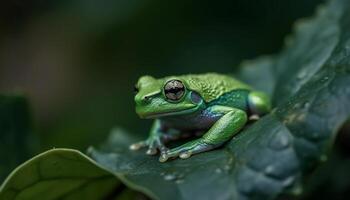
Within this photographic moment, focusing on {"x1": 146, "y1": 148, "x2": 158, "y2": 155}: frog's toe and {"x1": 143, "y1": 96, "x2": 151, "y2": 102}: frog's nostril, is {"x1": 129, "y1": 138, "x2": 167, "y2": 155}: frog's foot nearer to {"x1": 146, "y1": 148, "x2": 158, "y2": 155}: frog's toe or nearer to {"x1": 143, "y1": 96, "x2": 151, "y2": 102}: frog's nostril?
{"x1": 146, "y1": 148, "x2": 158, "y2": 155}: frog's toe

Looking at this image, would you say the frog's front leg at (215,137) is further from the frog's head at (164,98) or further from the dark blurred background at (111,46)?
the dark blurred background at (111,46)

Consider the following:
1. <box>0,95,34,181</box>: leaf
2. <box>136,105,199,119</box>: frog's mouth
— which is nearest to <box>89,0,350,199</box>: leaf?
<box>136,105,199,119</box>: frog's mouth

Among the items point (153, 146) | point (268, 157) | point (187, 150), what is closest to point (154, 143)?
point (153, 146)

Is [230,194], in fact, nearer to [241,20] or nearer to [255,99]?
[255,99]

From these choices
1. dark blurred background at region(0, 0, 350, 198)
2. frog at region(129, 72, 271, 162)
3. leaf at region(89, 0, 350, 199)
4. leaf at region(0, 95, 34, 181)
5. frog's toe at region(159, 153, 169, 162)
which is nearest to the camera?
leaf at region(89, 0, 350, 199)

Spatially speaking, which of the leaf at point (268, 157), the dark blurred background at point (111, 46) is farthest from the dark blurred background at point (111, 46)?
the leaf at point (268, 157)
